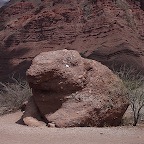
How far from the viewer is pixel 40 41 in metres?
55.6

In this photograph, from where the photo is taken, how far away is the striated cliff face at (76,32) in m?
48.3

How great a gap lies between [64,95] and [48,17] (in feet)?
141

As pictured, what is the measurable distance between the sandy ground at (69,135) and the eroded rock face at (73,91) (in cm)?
112

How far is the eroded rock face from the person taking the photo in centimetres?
1352

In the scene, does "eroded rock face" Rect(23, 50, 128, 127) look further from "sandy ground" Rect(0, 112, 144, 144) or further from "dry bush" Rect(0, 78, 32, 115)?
"dry bush" Rect(0, 78, 32, 115)

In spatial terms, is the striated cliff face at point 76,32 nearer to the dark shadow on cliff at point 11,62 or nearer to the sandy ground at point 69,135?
the dark shadow on cliff at point 11,62

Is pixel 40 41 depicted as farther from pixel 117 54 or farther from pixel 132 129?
pixel 132 129

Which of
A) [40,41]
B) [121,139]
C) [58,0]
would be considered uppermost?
[121,139]

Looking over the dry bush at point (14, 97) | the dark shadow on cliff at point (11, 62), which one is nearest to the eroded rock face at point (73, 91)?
the dry bush at point (14, 97)

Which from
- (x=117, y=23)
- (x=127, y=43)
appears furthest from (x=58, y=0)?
(x=127, y=43)

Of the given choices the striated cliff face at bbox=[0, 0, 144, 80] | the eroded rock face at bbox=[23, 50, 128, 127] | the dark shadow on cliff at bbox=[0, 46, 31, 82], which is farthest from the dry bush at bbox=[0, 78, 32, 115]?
the dark shadow on cliff at bbox=[0, 46, 31, 82]

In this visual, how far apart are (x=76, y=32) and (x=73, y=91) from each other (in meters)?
40.0

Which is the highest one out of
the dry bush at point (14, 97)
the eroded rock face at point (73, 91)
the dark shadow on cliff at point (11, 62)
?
the eroded rock face at point (73, 91)

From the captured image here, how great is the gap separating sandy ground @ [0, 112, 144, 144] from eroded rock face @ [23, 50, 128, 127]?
112cm
